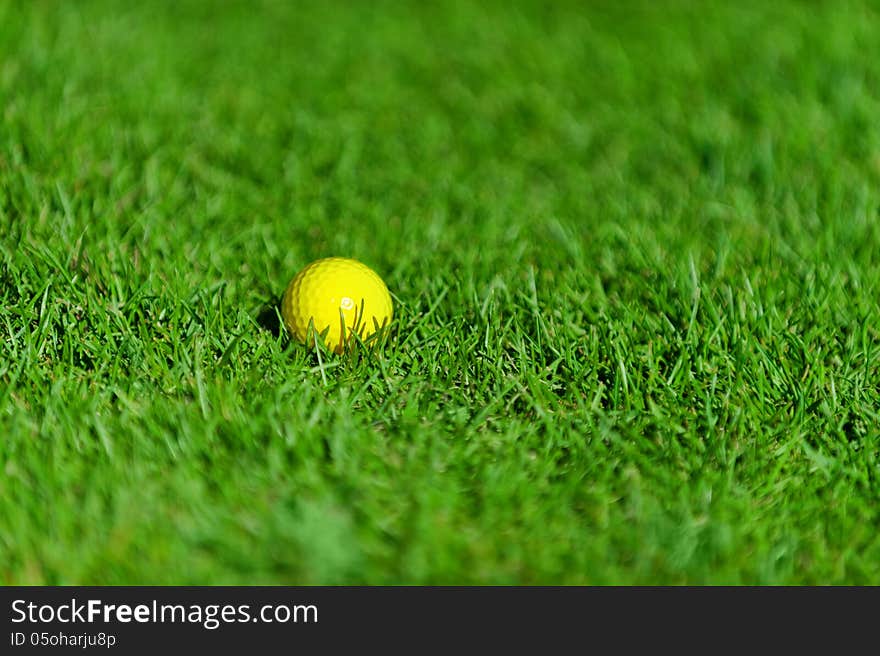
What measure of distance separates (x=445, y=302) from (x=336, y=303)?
533 millimetres

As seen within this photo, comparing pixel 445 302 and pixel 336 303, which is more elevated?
pixel 445 302

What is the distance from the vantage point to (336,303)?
2.89 meters

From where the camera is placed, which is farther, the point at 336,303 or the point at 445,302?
the point at 445,302

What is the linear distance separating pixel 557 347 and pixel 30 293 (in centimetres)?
170

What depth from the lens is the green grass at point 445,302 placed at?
93.1 inches

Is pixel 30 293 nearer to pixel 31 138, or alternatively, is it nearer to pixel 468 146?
pixel 31 138

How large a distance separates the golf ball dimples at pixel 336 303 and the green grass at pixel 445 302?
0.09m

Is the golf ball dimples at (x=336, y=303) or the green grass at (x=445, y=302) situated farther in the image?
the golf ball dimples at (x=336, y=303)

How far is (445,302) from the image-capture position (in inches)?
130

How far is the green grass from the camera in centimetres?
237

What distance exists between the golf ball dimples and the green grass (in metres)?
0.09

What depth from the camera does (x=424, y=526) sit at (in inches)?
90.7

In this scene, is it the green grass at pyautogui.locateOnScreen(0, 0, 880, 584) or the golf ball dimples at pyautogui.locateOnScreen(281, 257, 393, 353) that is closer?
the green grass at pyautogui.locateOnScreen(0, 0, 880, 584)
